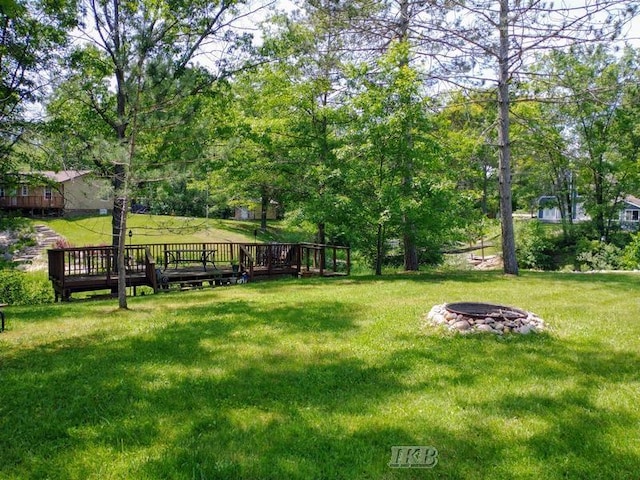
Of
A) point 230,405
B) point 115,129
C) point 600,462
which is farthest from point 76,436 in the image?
point 115,129

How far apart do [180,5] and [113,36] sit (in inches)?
84.0

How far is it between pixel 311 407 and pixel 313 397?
0.21 meters

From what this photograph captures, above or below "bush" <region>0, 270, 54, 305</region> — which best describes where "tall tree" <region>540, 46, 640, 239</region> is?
above

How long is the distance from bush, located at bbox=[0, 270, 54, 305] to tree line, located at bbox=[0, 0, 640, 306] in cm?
314

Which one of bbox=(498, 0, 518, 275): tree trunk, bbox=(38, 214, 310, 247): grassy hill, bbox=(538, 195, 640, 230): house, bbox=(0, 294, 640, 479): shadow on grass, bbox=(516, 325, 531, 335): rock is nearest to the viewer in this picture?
bbox=(0, 294, 640, 479): shadow on grass

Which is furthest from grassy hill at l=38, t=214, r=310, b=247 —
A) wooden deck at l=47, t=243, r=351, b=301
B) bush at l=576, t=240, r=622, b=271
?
bush at l=576, t=240, r=622, b=271

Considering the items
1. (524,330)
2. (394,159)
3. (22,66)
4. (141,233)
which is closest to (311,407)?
(524,330)

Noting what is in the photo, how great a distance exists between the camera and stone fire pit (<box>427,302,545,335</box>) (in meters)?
5.59

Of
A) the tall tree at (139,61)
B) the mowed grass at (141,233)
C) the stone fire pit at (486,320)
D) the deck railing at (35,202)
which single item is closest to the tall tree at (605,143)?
the tall tree at (139,61)

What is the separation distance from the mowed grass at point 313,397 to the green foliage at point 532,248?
14.6 m

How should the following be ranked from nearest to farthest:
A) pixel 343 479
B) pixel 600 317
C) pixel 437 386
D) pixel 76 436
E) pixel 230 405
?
pixel 343 479 → pixel 76 436 → pixel 230 405 → pixel 437 386 → pixel 600 317

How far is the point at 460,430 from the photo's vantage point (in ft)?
10.3

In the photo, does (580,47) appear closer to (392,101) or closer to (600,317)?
(392,101)

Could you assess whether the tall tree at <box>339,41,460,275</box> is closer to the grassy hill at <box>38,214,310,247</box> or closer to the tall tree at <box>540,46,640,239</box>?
the grassy hill at <box>38,214,310,247</box>
